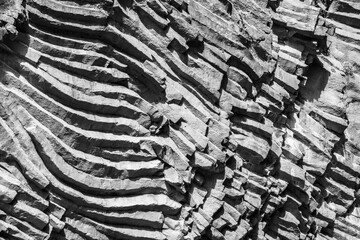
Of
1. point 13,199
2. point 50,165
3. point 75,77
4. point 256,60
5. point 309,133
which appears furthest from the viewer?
point 309,133

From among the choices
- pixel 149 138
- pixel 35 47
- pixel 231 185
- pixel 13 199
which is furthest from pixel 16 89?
pixel 231 185

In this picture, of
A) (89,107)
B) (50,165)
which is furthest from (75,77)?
(50,165)

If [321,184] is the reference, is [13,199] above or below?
below

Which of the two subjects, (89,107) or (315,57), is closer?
(89,107)

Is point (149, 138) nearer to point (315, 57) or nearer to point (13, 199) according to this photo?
point (13, 199)

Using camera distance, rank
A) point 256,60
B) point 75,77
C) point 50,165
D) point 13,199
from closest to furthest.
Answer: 1. point 13,199
2. point 50,165
3. point 75,77
4. point 256,60

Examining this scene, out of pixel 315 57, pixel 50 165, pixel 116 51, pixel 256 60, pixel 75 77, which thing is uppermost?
pixel 315 57
